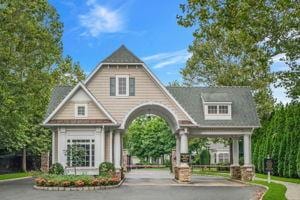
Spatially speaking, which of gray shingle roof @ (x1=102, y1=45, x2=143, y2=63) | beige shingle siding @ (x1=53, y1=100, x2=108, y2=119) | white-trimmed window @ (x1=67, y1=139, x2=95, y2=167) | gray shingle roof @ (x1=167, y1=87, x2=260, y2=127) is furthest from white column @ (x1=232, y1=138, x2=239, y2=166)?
white-trimmed window @ (x1=67, y1=139, x2=95, y2=167)

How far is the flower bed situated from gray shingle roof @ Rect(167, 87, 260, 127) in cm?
870

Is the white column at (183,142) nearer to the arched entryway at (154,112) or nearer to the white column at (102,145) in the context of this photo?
the arched entryway at (154,112)

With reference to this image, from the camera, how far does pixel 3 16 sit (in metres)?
27.1

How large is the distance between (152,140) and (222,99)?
4163cm

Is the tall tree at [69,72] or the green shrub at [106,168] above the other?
the tall tree at [69,72]

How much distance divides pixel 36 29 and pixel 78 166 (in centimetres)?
835

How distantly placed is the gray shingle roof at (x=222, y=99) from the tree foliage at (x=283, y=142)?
3185mm

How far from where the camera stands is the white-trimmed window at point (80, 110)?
1150 inches

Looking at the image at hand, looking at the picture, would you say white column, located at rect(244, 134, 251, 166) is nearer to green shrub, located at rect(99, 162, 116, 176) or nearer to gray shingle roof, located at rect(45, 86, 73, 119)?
green shrub, located at rect(99, 162, 116, 176)

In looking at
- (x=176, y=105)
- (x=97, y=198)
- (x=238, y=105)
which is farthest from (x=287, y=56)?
(x=238, y=105)

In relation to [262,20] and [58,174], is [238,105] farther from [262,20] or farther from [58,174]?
[262,20]

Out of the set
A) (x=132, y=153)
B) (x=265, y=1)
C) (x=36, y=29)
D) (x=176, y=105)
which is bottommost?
(x=132, y=153)

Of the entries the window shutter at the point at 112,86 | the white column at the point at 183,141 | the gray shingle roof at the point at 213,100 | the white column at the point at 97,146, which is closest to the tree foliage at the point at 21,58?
the gray shingle roof at the point at 213,100

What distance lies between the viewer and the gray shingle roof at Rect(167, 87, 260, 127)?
1240 inches
